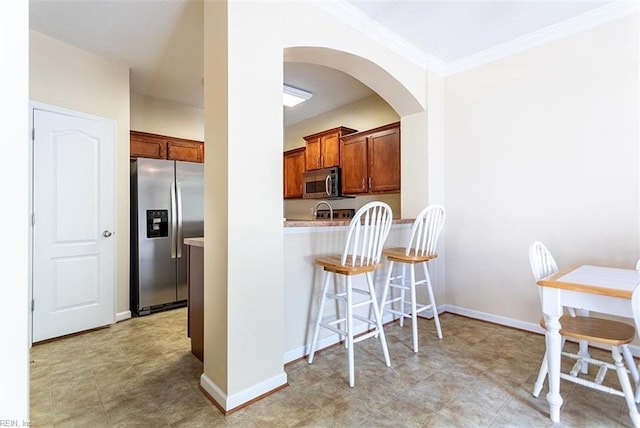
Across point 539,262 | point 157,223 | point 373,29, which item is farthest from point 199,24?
point 539,262

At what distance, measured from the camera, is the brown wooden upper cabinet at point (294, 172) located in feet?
16.8

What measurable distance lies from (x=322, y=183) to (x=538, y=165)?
260 cm

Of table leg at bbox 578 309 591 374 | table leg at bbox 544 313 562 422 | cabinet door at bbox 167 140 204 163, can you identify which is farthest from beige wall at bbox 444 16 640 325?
cabinet door at bbox 167 140 204 163

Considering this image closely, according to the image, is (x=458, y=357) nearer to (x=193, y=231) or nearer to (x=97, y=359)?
(x=97, y=359)

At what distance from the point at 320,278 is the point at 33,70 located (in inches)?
120

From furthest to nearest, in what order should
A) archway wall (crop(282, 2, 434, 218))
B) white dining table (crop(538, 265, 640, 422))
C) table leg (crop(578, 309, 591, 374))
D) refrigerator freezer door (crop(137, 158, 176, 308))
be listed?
refrigerator freezer door (crop(137, 158, 176, 308)) → archway wall (crop(282, 2, 434, 218)) → table leg (crop(578, 309, 591, 374)) → white dining table (crop(538, 265, 640, 422))

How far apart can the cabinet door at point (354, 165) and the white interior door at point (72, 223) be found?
267cm

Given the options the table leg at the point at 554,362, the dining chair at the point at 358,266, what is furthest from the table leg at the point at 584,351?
the dining chair at the point at 358,266

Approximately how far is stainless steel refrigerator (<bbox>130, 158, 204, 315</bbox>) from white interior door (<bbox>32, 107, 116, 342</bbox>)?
0.97 ft

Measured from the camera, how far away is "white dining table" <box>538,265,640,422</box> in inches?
57.4

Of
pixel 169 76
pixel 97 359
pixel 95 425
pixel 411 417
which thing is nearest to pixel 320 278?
pixel 411 417

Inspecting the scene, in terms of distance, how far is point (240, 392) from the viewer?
176 cm

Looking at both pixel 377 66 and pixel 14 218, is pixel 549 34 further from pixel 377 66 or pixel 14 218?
pixel 14 218

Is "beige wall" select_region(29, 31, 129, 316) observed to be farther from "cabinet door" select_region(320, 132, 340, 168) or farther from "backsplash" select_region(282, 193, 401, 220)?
"cabinet door" select_region(320, 132, 340, 168)
